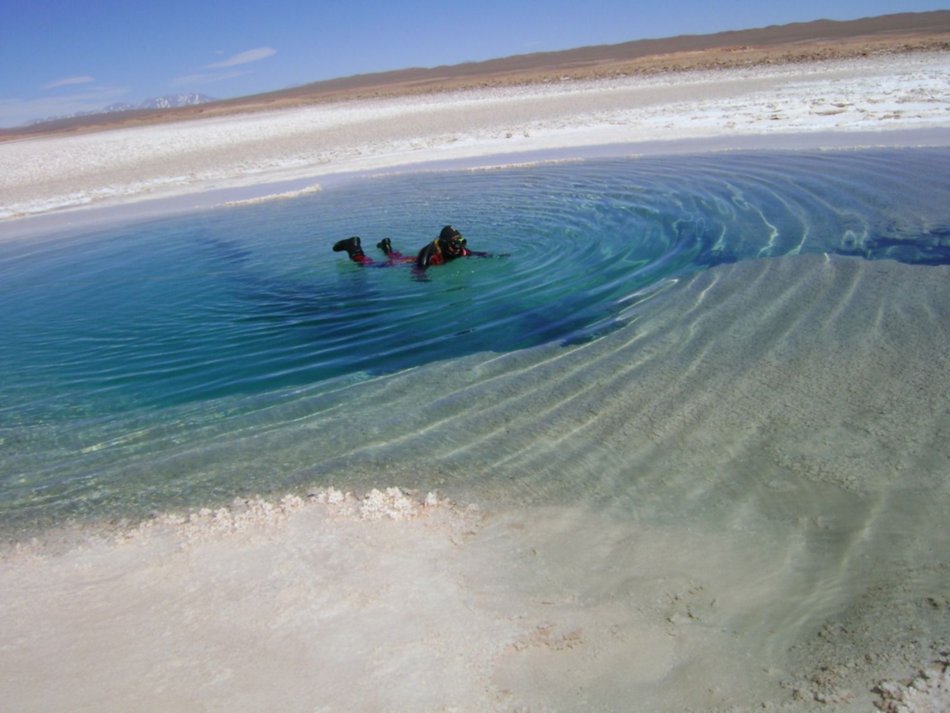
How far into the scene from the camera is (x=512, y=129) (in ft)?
78.4

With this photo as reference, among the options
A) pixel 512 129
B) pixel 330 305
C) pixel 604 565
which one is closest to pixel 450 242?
pixel 330 305

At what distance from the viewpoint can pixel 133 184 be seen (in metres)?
21.5

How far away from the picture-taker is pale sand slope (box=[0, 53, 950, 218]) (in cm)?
1803

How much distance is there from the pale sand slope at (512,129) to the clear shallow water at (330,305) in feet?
16.7

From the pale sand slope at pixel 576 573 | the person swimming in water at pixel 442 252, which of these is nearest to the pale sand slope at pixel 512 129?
the person swimming in water at pixel 442 252

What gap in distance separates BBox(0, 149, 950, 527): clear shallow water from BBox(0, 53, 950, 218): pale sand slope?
16.7ft

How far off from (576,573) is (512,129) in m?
22.1

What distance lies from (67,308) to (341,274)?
11.4 feet

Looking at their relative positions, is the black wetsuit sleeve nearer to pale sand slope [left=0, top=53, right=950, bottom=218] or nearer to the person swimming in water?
the person swimming in water

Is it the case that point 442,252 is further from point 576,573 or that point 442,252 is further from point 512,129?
point 512,129

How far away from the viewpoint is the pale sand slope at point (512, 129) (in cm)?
1803

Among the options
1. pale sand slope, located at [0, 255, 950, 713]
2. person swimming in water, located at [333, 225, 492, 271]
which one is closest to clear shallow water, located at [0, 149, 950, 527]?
person swimming in water, located at [333, 225, 492, 271]

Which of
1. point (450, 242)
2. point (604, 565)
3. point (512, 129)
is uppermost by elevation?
point (512, 129)

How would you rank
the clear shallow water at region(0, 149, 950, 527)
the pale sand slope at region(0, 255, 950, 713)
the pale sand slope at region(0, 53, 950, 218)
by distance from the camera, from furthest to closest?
the pale sand slope at region(0, 53, 950, 218)
the clear shallow water at region(0, 149, 950, 527)
the pale sand slope at region(0, 255, 950, 713)
